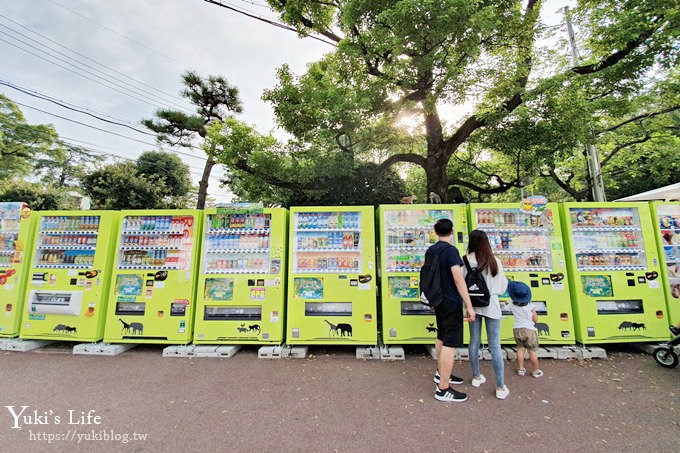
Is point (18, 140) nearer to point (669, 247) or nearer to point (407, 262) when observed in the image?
point (407, 262)

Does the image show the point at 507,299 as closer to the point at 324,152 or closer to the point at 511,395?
the point at 511,395

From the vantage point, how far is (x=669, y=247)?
452 centimetres

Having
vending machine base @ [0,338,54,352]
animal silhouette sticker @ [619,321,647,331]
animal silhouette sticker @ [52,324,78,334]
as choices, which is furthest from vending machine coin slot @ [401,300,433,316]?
vending machine base @ [0,338,54,352]

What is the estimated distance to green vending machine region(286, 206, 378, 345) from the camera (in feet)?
14.4

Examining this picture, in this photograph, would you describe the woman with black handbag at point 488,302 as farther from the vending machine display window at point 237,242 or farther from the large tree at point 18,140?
the large tree at point 18,140

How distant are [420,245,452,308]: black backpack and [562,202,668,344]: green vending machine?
2783 mm

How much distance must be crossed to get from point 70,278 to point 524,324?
22.8ft

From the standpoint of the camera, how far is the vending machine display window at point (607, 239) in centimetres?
445

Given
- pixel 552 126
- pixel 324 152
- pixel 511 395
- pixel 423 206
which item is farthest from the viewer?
pixel 324 152

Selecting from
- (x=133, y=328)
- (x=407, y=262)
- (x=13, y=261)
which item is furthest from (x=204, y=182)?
(x=407, y=262)

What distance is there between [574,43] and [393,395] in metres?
13.6

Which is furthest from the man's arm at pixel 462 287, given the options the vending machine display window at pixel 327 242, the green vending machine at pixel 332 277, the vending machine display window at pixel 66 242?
the vending machine display window at pixel 66 242

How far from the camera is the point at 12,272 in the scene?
15.8ft

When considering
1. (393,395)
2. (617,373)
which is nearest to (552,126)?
(617,373)
